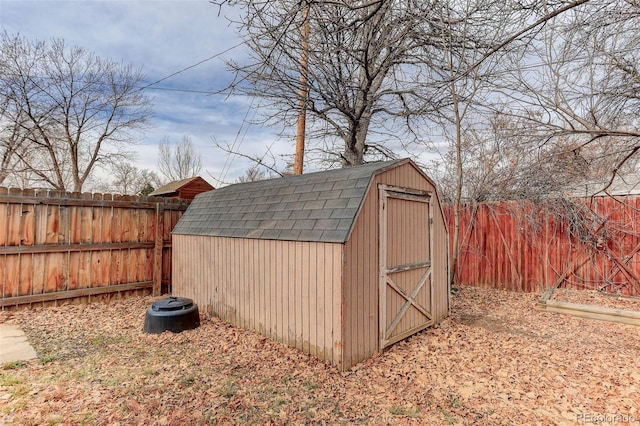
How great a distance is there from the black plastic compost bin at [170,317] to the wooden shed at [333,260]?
0.62 m

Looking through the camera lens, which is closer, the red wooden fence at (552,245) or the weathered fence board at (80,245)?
the weathered fence board at (80,245)

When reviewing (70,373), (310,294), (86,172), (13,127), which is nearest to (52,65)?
(13,127)

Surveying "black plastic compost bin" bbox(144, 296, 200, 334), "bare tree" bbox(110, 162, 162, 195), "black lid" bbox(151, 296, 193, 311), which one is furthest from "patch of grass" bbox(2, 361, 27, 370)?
"bare tree" bbox(110, 162, 162, 195)

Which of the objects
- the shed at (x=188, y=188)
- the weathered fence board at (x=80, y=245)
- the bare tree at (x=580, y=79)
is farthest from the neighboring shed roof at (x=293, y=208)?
the shed at (x=188, y=188)

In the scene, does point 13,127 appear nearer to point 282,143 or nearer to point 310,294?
point 282,143

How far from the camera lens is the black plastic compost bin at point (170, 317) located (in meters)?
4.63

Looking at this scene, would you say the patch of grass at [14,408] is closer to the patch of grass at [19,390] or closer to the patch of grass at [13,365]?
the patch of grass at [19,390]

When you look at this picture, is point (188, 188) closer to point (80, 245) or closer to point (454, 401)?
point (80, 245)

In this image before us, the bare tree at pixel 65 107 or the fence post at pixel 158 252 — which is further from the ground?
the bare tree at pixel 65 107

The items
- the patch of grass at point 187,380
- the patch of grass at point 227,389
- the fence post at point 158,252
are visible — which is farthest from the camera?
the fence post at point 158,252

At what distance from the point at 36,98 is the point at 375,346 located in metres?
15.8

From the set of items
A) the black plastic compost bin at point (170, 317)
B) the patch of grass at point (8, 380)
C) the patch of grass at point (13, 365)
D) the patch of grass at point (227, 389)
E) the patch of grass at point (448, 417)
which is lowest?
the patch of grass at point (448, 417)

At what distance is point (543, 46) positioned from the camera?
467 cm

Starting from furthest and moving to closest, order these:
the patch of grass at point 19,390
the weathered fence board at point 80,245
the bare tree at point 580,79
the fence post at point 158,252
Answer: the fence post at point 158,252 → the weathered fence board at point 80,245 → the bare tree at point 580,79 → the patch of grass at point 19,390
